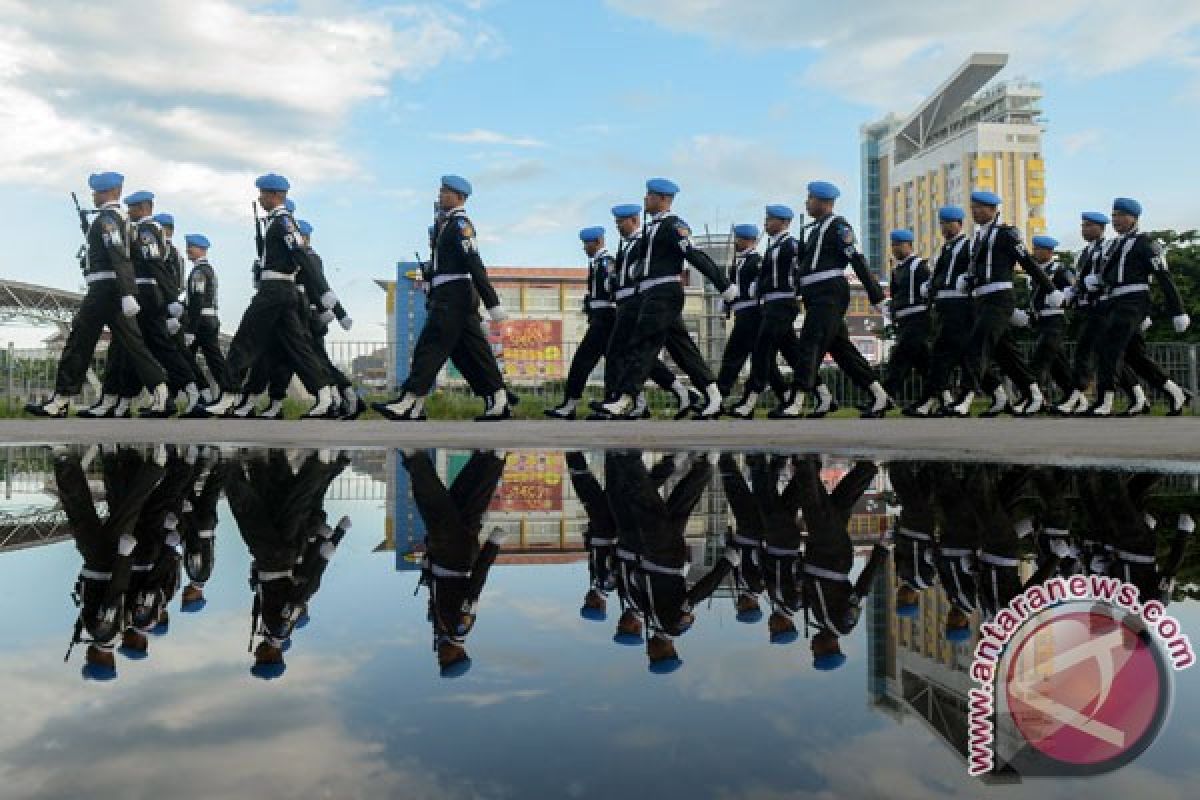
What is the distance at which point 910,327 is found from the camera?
15.1 m

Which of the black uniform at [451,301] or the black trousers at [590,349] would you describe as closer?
the black uniform at [451,301]

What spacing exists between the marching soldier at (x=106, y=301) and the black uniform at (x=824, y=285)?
729 centimetres

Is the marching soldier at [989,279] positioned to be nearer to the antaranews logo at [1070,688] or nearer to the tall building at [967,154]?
the antaranews logo at [1070,688]

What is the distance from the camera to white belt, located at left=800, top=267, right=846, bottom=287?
473 inches

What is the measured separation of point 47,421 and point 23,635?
10.9 metres

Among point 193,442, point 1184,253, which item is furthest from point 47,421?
point 1184,253

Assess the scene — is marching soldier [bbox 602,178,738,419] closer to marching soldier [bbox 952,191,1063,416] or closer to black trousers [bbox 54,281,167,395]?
marching soldier [bbox 952,191,1063,416]

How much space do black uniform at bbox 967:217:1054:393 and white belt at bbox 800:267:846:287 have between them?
6.48 ft

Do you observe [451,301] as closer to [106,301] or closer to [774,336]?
[106,301]

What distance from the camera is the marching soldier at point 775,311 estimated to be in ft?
42.0

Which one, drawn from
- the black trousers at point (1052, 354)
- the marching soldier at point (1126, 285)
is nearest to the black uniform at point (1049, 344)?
the black trousers at point (1052, 354)

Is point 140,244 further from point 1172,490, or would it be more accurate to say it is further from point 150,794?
point 150,794

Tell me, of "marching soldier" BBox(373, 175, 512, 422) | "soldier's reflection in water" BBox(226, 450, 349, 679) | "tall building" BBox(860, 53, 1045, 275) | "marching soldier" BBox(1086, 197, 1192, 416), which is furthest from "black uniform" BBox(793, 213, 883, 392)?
"tall building" BBox(860, 53, 1045, 275)

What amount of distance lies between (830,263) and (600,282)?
9.92 ft
